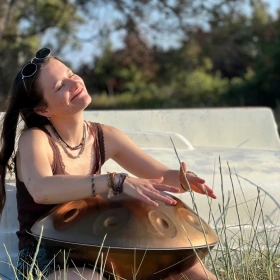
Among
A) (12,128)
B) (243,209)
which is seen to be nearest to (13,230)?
(12,128)

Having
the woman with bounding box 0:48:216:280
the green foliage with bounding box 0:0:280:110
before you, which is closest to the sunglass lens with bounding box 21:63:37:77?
the woman with bounding box 0:48:216:280

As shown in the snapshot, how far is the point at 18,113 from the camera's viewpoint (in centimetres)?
228

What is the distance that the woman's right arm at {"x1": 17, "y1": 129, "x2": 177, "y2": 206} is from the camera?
1854 mm

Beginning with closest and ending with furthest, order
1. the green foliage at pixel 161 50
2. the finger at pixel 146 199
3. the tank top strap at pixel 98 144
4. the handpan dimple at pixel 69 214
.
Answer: the finger at pixel 146 199
the handpan dimple at pixel 69 214
the tank top strap at pixel 98 144
the green foliage at pixel 161 50

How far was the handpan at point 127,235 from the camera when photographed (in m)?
1.87

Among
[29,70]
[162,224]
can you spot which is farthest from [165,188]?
[29,70]

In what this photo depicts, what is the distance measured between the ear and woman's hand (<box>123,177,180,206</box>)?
50 centimetres

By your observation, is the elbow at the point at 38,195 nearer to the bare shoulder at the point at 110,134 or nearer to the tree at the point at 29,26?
the bare shoulder at the point at 110,134

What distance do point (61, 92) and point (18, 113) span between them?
216 mm

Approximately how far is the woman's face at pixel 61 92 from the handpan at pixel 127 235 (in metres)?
0.37

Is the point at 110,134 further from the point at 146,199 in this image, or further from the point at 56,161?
the point at 146,199

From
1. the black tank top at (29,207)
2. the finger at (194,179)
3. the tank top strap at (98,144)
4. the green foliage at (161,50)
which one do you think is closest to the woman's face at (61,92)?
the black tank top at (29,207)

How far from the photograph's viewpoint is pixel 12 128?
229 cm

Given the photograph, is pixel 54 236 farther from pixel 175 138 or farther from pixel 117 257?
pixel 175 138
